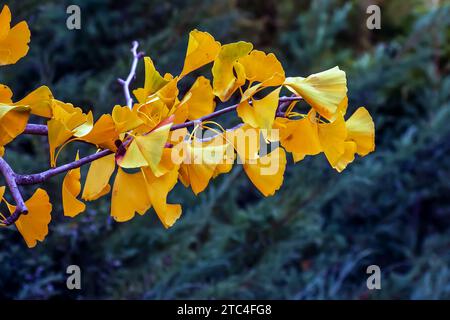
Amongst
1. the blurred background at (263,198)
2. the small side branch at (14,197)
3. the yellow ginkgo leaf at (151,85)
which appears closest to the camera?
the small side branch at (14,197)

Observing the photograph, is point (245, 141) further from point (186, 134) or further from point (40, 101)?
point (40, 101)

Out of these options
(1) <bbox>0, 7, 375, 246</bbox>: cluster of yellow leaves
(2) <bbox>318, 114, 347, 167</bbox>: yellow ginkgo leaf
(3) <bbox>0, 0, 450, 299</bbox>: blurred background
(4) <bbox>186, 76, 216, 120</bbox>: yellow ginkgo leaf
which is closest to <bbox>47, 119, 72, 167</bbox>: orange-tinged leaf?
(1) <bbox>0, 7, 375, 246</bbox>: cluster of yellow leaves

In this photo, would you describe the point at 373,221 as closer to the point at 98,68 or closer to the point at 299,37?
the point at 299,37

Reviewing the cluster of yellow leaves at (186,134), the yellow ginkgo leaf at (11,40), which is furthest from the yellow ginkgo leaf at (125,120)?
the yellow ginkgo leaf at (11,40)

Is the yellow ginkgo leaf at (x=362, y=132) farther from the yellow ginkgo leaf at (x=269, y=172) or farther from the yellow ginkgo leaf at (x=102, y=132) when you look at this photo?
the yellow ginkgo leaf at (x=102, y=132)

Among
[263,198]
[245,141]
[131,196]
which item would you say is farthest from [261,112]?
[263,198]

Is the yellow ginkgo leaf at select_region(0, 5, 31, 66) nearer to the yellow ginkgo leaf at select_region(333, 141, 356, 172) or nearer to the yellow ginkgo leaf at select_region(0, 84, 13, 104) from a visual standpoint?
the yellow ginkgo leaf at select_region(0, 84, 13, 104)

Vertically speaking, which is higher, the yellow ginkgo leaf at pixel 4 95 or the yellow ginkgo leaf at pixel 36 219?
the yellow ginkgo leaf at pixel 4 95
